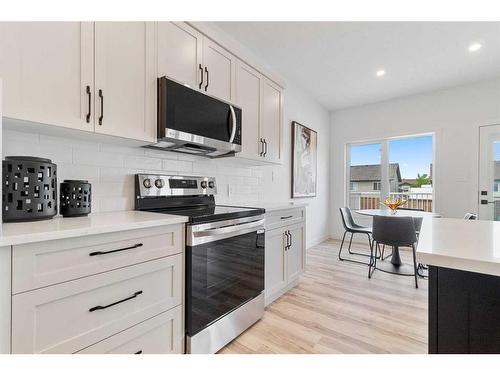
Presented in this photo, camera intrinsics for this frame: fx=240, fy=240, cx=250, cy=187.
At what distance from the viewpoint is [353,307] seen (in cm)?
218

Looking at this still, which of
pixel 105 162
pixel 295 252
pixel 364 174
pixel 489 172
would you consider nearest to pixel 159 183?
pixel 105 162

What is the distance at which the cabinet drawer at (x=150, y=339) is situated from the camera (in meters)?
1.09

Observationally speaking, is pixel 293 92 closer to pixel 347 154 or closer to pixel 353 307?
pixel 347 154

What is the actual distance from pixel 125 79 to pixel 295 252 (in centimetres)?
215

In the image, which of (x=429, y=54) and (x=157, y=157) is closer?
(x=157, y=157)

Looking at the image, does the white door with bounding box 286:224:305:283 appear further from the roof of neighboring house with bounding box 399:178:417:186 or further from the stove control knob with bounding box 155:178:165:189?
the roof of neighboring house with bounding box 399:178:417:186

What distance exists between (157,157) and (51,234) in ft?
3.69

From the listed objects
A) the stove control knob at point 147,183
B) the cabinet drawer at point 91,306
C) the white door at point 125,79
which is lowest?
the cabinet drawer at point 91,306

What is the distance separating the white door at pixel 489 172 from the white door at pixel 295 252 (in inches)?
124

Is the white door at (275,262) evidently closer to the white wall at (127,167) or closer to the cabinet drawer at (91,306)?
the white wall at (127,167)

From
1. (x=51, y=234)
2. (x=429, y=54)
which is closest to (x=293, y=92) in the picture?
(x=429, y=54)

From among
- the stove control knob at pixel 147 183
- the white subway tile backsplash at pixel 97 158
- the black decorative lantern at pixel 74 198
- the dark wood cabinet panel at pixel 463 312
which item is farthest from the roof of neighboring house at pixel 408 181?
the black decorative lantern at pixel 74 198

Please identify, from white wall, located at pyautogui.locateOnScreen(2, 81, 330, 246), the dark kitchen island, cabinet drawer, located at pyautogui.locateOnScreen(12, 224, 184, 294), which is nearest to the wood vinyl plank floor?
cabinet drawer, located at pyautogui.locateOnScreen(12, 224, 184, 294)

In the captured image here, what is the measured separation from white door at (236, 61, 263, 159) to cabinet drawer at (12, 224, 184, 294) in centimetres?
124
